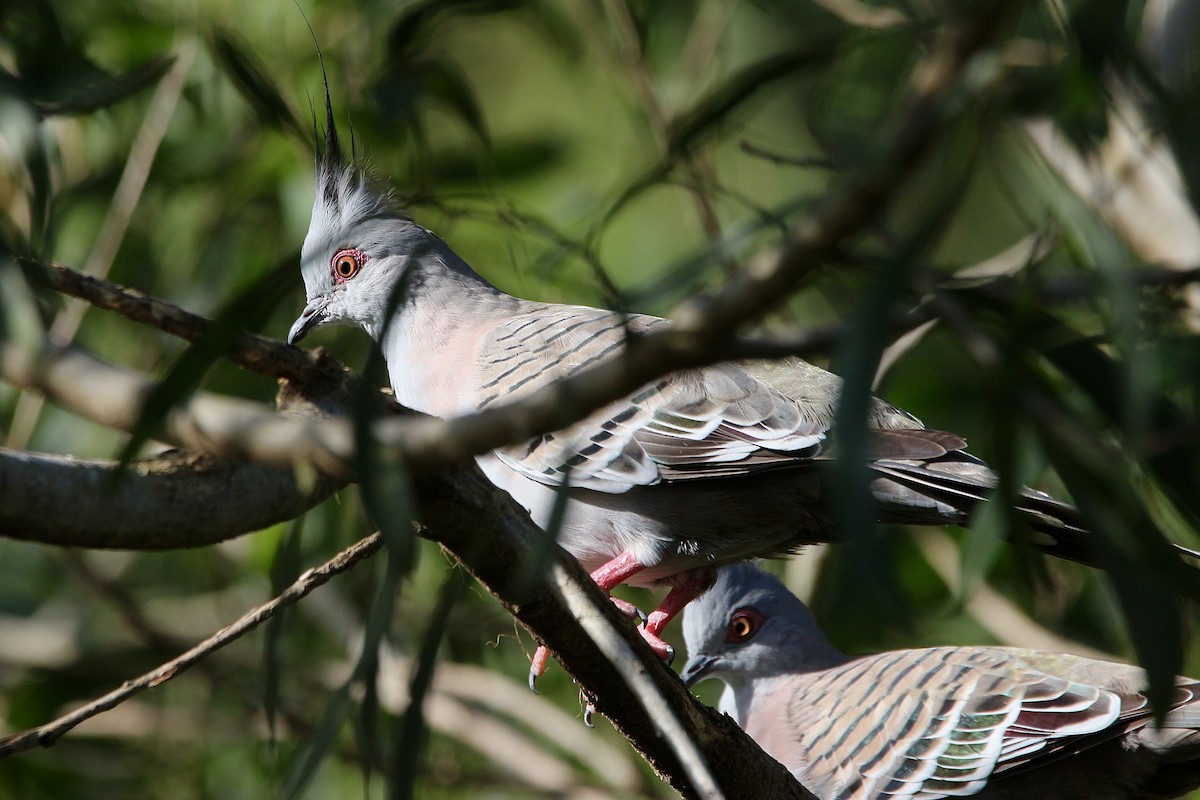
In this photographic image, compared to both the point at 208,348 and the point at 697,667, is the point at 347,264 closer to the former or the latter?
the point at 697,667

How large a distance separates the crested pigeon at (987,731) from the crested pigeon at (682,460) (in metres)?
0.63

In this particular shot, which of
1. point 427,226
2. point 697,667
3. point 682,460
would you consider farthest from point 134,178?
point 697,667

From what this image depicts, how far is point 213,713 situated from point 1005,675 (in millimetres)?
3506

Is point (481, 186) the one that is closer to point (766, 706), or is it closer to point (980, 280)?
point (766, 706)

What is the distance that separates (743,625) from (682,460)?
54.5 inches

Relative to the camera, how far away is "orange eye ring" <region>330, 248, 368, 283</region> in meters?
3.87

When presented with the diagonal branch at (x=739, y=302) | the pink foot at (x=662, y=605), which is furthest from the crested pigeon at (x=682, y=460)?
the diagonal branch at (x=739, y=302)

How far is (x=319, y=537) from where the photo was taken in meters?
4.26

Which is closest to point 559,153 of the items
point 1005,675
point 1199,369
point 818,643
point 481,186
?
point 481,186

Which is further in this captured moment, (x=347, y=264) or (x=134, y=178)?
(x=134, y=178)

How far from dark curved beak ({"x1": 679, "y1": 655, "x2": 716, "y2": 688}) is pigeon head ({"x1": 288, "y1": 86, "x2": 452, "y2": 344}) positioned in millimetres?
1577

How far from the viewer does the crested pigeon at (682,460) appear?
287 cm

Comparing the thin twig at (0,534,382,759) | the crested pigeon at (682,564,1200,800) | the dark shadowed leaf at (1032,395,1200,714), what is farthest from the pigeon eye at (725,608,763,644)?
A: the dark shadowed leaf at (1032,395,1200,714)

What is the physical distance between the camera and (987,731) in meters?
3.34
